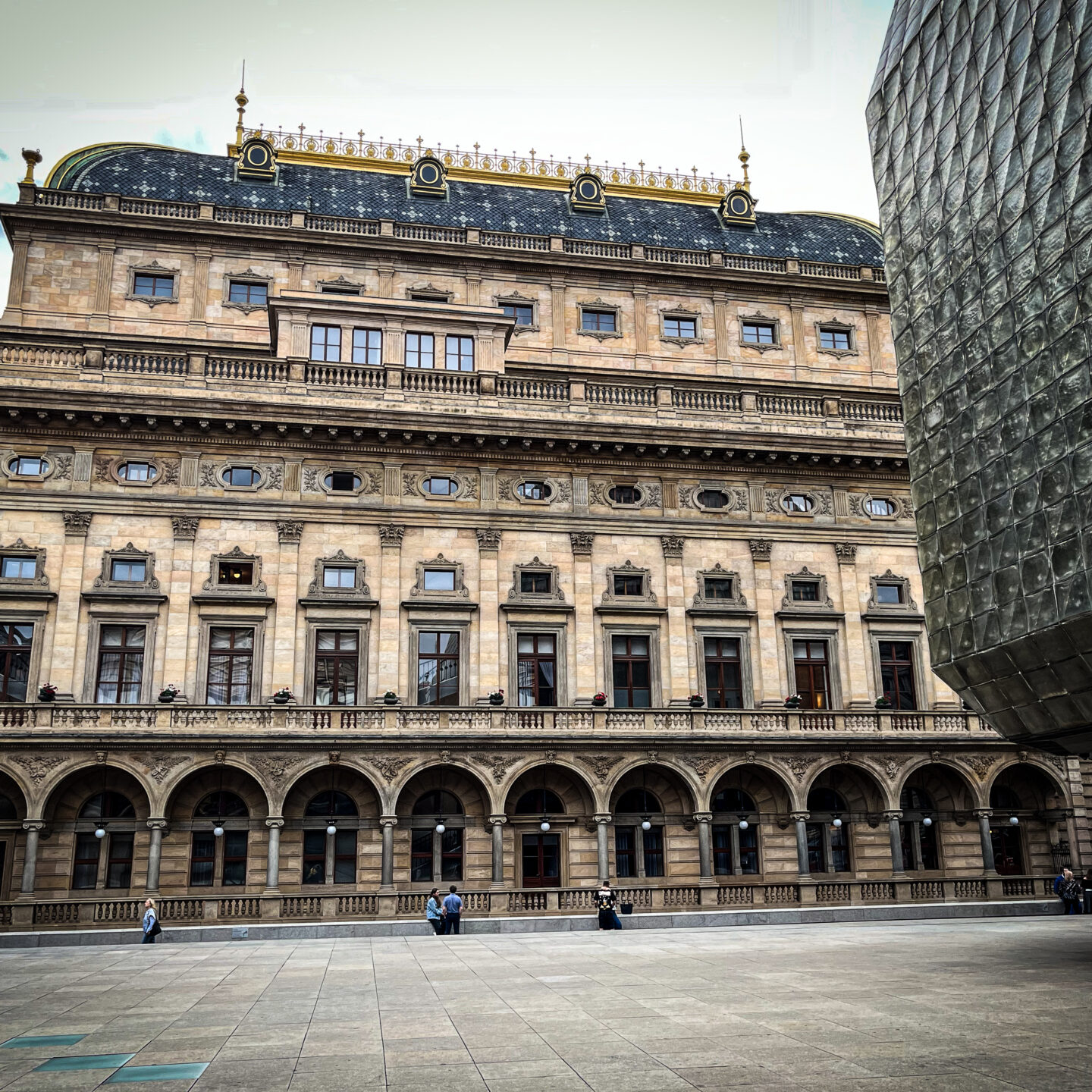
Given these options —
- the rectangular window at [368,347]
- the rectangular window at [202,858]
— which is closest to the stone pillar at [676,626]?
the rectangular window at [368,347]

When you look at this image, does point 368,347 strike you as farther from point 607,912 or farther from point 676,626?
point 607,912

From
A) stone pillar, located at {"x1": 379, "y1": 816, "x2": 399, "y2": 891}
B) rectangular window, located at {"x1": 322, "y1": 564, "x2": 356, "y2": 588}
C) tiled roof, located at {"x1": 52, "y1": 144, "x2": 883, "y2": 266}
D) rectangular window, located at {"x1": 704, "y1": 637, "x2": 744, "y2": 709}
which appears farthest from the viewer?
tiled roof, located at {"x1": 52, "y1": 144, "x2": 883, "y2": 266}

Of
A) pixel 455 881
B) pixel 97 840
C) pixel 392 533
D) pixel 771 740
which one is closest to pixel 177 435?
pixel 392 533

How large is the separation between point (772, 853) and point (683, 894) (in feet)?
13.4

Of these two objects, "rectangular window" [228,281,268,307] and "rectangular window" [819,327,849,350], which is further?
"rectangular window" [819,327,849,350]

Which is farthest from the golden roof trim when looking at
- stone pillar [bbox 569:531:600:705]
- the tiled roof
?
stone pillar [bbox 569:531:600:705]

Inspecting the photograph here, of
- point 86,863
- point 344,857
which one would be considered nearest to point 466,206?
point 344,857

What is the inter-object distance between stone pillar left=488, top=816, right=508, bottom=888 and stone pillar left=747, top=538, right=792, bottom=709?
10361 millimetres

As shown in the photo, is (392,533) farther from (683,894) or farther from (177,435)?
(683,894)

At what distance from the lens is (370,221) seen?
49.4 m

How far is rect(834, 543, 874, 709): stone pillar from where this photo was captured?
4288 centimetres

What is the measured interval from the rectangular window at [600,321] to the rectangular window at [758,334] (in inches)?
234

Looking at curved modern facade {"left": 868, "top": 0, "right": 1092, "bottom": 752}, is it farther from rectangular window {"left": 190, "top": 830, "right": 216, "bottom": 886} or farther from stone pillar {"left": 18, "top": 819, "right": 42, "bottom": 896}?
stone pillar {"left": 18, "top": 819, "right": 42, "bottom": 896}

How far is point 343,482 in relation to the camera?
41906mm
